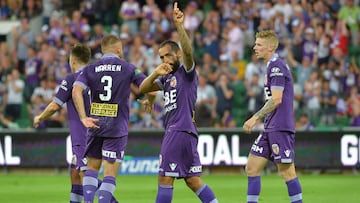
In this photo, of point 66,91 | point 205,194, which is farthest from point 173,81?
point 66,91

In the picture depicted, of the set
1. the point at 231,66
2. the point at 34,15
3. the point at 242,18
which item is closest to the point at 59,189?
the point at 231,66

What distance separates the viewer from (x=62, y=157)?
22062mm

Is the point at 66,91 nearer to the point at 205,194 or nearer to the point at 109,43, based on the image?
the point at 109,43

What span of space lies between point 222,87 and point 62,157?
452cm

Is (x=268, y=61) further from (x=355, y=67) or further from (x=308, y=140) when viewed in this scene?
(x=355, y=67)

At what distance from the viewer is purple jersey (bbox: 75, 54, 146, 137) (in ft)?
40.5

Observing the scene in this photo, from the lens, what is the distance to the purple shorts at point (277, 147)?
1256 cm

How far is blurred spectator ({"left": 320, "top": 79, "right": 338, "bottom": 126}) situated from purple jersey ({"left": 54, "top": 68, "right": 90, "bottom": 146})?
10834mm

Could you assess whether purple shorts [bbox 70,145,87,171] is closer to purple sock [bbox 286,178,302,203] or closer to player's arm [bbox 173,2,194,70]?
player's arm [bbox 173,2,194,70]

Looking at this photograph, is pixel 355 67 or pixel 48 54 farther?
pixel 48 54

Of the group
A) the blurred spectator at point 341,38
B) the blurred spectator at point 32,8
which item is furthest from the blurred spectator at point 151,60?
the blurred spectator at point 32,8

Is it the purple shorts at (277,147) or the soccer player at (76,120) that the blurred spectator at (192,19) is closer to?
the soccer player at (76,120)

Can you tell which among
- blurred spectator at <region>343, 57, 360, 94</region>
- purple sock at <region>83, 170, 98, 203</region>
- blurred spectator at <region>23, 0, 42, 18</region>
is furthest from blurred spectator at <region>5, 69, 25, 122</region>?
purple sock at <region>83, 170, 98, 203</region>

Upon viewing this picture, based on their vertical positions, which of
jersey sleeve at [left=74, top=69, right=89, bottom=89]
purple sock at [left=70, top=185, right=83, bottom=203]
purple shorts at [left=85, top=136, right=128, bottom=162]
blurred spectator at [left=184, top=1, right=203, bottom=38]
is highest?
blurred spectator at [left=184, top=1, right=203, bottom=38]
